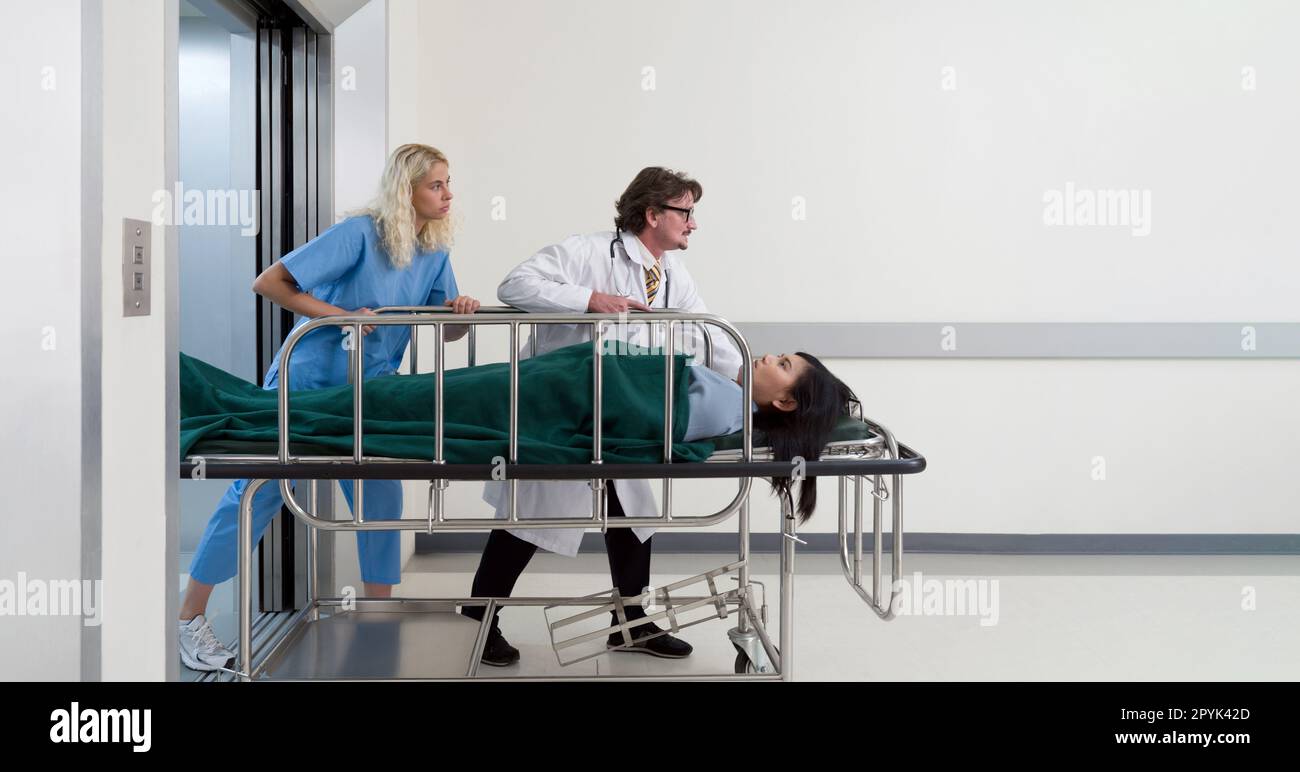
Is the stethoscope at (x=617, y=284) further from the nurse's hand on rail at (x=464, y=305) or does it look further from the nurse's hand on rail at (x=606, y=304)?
the nurse's hand on rail at (x=464, y=305)

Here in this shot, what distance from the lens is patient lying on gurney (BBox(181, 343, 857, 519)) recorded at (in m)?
1.95

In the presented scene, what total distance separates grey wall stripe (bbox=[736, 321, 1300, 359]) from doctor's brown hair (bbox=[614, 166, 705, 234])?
1.25m

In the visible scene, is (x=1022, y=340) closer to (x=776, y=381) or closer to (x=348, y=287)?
(x=776, y=381)

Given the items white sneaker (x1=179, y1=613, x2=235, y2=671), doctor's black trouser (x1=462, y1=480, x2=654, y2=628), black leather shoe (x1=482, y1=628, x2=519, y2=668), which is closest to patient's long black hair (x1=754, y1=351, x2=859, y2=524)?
doctor's black trouser (x1=462, y1=480, x2=654, y2=628)

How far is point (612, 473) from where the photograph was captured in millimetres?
1908

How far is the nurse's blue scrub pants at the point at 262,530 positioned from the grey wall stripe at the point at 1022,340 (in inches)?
67.4

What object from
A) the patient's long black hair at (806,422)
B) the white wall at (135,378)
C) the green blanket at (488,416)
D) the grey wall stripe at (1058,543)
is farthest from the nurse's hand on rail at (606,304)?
the grey wall stripe at (1058,543)

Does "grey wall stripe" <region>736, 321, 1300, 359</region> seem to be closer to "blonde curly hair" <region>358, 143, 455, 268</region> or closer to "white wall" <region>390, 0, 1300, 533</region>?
"white wall" <region>390, 0, 1300, 533</region>

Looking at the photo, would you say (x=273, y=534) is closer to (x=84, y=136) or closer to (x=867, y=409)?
(x=84, y=136)

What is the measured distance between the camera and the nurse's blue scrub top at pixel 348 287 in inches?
102

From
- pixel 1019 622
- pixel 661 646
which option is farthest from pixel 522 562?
pixel 1019 622
